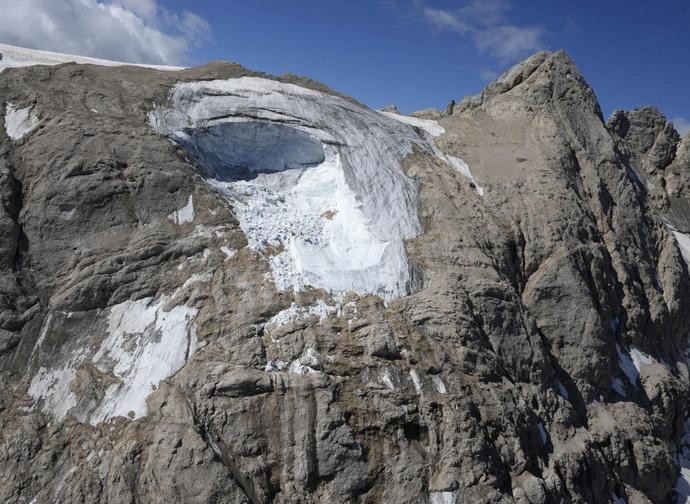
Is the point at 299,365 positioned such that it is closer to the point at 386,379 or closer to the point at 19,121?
the point at 386,379

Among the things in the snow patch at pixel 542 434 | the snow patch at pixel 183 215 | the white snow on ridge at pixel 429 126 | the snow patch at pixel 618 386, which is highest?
the white snow on ridge at pixel 429 126

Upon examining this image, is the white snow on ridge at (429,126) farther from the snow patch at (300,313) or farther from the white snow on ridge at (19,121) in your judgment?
the white snow on ridge at (19,121)

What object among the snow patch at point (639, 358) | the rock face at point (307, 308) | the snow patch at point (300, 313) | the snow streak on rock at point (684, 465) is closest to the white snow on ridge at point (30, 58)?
the rock face at point (307, 308)

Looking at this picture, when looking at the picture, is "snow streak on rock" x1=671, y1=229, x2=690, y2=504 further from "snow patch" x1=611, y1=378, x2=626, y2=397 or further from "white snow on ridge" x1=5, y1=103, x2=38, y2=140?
"white snow on ridge" x1=5, y1=103, x2=38, y2=140

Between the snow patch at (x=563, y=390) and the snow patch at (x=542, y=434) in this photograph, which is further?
the snow patch at (x=563, y=390)

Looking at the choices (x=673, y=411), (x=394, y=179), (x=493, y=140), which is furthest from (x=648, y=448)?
(x=493, y=140)

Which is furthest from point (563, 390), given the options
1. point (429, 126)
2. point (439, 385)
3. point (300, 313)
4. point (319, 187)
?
point (429, 126)

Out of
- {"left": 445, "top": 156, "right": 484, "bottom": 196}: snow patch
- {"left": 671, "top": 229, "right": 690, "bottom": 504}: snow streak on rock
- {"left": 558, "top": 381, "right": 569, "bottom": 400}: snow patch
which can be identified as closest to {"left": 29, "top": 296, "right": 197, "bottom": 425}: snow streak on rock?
{"left": 558, "top": 381, "right": 569, "bottom": 400}: snow patch
